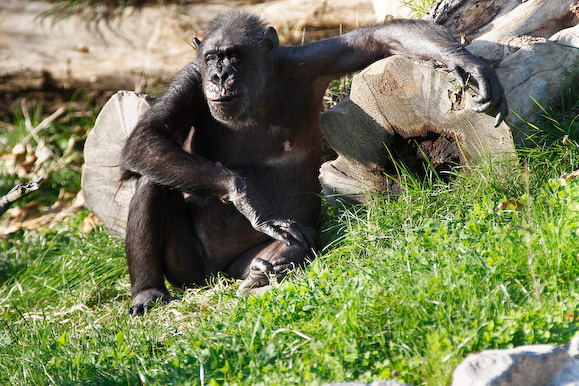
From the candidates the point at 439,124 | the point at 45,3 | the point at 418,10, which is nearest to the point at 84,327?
the point at 439,124

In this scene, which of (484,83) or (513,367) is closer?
(513,367)

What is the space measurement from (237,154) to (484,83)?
179 centimetres

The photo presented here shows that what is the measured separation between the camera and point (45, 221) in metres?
6.45

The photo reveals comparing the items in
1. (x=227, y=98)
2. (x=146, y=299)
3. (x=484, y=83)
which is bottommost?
(x=146, y=299)

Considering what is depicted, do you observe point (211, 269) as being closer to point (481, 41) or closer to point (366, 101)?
point (366, 101)

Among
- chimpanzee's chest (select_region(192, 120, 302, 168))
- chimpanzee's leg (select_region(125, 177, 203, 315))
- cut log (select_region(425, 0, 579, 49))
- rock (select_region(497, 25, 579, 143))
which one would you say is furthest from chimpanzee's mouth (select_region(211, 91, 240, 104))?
rock (select_region(497, 25, 579, 143))

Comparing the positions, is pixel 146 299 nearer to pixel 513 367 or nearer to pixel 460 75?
pixel 460 75

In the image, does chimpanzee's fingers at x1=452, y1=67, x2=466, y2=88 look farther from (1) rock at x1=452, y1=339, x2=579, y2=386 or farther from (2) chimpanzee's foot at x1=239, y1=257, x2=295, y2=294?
(1) rock at x1=452, y1=339, x2=579, y2=386

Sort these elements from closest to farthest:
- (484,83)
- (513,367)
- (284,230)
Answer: (513,367), (484,83), (284,230)

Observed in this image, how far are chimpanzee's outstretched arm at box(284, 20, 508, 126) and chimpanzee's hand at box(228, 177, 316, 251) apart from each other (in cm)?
93

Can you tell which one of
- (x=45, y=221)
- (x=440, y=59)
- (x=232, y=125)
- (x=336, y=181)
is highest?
(x=440, y=59)

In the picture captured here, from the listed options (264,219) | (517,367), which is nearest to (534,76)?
(264,219)

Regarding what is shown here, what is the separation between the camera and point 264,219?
403cm

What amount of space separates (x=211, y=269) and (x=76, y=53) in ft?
15.2
